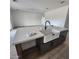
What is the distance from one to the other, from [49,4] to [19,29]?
432 mm

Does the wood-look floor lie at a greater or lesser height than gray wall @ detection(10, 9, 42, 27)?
lesser

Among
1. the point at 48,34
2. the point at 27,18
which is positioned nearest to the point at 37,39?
the point at 48,34

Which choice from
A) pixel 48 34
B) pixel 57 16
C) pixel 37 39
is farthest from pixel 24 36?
pixel 57 16

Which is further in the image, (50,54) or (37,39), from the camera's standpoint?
(37,39)

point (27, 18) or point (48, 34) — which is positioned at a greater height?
point (27, 18)

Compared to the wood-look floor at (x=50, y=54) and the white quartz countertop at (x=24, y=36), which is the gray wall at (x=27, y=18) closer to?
the white quartz countertop at (x=24, y=36)

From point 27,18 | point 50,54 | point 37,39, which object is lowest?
point 50,54

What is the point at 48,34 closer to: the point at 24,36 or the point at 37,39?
the point at 37,39

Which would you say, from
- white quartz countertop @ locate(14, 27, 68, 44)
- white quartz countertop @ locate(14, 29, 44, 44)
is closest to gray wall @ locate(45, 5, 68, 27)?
white quartz countertop @ locate(14, 27, 68, 44)

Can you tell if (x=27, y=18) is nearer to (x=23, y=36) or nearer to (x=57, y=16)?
(x=23, y=36)

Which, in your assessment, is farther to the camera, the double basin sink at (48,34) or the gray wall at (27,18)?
the double basin sink at (48,34)

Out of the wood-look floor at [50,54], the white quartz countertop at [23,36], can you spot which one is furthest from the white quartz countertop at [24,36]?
the wood-look floor at [50,54]

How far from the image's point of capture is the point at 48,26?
0.96 meters

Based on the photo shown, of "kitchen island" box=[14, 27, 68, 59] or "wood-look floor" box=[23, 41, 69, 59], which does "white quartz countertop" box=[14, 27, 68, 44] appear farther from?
"wood-look floor" box=[23, 41, 69, 59]
